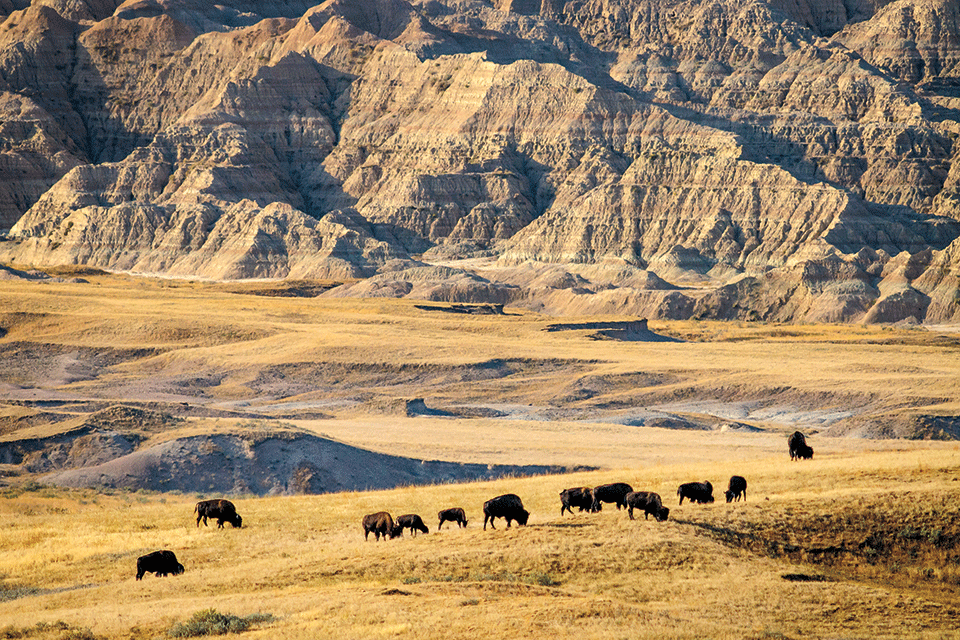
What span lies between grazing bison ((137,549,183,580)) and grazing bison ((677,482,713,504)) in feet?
34.8

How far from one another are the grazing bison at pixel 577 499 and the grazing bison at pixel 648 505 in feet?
3.86

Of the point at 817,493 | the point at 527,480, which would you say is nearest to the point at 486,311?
the point at 527,480

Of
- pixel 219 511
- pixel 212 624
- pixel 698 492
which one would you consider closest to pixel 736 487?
pixel 698 492

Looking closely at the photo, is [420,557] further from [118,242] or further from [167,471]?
[118,242]

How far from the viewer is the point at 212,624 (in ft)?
65.1

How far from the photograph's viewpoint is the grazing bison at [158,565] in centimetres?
2444

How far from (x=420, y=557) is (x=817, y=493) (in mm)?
8873

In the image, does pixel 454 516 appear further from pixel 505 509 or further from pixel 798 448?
pixel 798 448

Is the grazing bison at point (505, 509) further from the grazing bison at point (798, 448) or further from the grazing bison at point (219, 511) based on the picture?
the grazing bison at point (798, 448)

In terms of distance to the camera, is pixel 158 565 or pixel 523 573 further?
pixel 158 565

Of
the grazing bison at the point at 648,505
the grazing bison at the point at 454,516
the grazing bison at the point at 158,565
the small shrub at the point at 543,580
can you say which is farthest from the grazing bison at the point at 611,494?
the grazing bison at the point at 158,565

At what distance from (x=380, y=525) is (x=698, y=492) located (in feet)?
22.4

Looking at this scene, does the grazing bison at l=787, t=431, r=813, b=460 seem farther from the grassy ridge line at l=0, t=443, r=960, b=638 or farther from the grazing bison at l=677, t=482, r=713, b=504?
the grazing bison at l=677, t=482, r=713, b=504

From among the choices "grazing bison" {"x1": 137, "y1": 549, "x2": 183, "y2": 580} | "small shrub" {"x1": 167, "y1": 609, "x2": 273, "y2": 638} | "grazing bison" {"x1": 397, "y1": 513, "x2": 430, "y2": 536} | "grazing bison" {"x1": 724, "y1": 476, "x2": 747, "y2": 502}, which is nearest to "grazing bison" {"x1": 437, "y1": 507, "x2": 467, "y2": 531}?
"grazing bison" {"x1": 397, "y1": 513, "x2": 430, "y2": 536}
